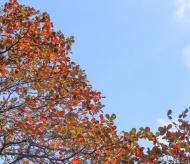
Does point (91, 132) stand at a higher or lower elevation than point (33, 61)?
lower

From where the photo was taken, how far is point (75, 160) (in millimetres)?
9227

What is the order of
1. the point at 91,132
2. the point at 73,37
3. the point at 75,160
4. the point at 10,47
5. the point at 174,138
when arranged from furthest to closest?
the point at 73,37, the point at 10,47, the point at 75,160, the point at 91,132, the point at 174,138

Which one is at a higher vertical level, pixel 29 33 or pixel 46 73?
pixel 29 33

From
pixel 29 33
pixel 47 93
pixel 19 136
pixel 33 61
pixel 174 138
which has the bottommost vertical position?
pixel 174 138

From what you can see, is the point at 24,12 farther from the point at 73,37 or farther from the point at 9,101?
the point at 9,101

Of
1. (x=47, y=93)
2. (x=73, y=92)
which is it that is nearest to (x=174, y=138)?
(x=73, y=92)

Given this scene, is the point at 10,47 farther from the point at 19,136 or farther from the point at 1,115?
the point at 19,136

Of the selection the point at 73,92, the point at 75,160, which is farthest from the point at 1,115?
the point at 75,160

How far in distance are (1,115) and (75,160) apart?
353 centimetres

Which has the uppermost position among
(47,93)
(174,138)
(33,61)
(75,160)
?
(33,61)

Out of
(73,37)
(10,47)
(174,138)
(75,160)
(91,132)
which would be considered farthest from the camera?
(73,37)

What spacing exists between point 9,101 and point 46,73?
1.79 m

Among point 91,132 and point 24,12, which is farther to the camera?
point 24,12

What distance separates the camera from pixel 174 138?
7.16m
